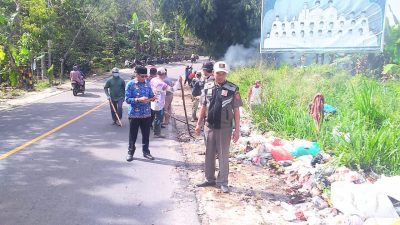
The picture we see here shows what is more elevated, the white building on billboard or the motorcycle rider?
the white building on billboard

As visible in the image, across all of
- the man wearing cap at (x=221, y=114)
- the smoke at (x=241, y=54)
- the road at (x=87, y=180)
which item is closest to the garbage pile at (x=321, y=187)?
the man wearing cap at (x=221, y=114)

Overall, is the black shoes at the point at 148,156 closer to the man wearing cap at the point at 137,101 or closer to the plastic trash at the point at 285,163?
the man wearing cap at the point at 137,101

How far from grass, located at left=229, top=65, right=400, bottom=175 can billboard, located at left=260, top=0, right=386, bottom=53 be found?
2486 mm

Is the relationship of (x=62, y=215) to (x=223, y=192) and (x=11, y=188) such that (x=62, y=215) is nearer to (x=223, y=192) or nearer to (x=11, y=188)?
(x=11, y=188)

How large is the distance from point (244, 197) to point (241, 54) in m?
16.3

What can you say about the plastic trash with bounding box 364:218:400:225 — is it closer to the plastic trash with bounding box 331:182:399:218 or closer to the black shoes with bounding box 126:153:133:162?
the plastic trash with bounding box 331:182:399:218

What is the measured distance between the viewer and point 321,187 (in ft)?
17.6

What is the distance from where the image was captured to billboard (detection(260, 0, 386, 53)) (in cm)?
1539

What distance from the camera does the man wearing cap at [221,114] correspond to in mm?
5410

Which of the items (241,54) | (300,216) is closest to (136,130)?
(300,216)

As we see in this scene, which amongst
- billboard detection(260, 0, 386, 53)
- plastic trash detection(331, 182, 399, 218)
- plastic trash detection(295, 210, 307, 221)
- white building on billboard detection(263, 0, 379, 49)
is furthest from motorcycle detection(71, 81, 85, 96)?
plastic trash detection(331, 182, 399, 218)

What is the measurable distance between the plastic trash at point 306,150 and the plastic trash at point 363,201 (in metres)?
2.19

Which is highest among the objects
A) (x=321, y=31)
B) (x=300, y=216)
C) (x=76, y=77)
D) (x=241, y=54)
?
(x=321, y=31)

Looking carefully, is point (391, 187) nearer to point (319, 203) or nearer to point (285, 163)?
point (319, 203)
